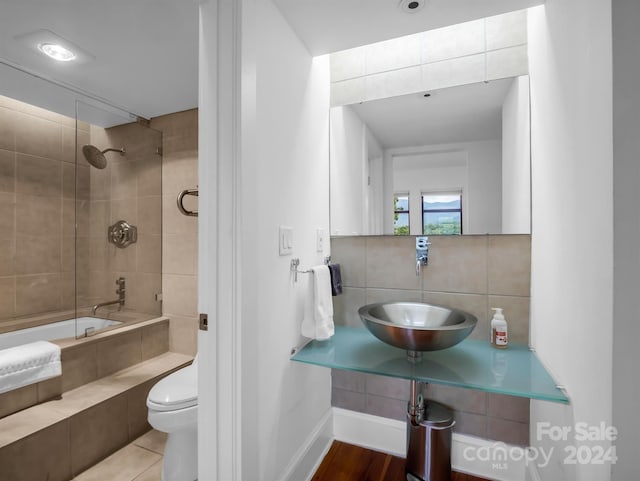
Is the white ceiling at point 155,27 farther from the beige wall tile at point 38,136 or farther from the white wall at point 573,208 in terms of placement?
the beige wall tile at point 38,136

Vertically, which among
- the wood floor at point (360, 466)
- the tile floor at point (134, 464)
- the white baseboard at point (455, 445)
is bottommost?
the tile floor at point (134, 464)

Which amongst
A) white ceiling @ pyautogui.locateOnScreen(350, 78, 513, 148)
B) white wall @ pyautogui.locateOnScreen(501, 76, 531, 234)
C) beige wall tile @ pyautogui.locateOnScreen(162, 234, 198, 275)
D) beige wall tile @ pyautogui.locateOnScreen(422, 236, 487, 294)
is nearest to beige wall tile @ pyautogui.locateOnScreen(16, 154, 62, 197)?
beige wall tile @ pyautogui.locateOnScreen(162, 234, 198, 275)

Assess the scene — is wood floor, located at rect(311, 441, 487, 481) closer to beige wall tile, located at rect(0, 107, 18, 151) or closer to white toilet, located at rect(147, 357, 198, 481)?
white toilet, located at rect(147, 357, 198, 481)

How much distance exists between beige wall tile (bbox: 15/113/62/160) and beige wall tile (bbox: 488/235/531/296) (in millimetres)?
Answer: 3261

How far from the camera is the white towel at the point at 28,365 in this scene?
5.32ft

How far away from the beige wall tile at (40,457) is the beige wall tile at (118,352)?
1.76 feet

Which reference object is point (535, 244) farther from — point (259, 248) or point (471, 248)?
point (259, 248)

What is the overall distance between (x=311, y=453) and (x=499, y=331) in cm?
110

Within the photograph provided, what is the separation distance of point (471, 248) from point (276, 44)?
51.8 inches

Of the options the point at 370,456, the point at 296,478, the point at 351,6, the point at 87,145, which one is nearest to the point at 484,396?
the point at 370,456

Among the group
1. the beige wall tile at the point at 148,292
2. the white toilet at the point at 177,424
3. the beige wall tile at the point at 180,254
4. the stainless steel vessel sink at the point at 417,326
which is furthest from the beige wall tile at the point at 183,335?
the stainless steel vessel sink at the point at 417,326

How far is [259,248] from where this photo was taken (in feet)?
3.79

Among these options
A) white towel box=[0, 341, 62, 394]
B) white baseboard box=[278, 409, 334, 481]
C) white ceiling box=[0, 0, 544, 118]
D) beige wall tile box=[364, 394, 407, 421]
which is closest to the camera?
white ceiling box=[0, 0, 544, 118]

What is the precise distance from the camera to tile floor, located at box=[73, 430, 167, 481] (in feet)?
5.44
